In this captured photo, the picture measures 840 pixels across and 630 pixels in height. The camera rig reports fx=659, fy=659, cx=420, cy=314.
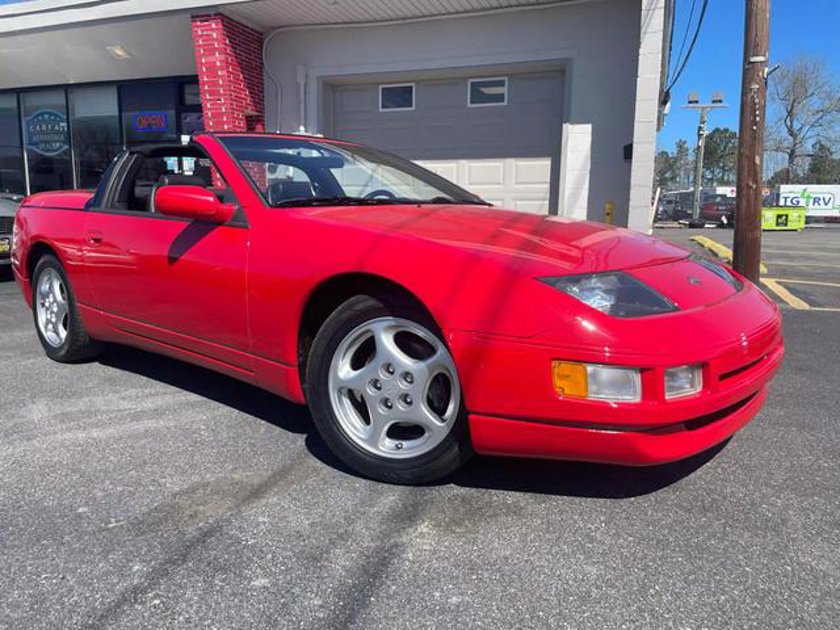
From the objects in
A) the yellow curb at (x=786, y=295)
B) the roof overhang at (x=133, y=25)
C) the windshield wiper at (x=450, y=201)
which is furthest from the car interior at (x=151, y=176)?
the yellow curb at (x=786, y=295)

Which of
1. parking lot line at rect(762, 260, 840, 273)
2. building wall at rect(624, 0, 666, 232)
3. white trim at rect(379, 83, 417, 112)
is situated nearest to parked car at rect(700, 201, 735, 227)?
parking lot line at rect(762, 260, 840, 273)

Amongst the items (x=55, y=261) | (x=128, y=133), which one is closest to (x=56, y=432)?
(x=55, y=261)

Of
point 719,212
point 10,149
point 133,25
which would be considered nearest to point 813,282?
point 133,25

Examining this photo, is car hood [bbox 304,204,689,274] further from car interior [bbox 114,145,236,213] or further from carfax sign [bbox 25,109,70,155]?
carfax sign [bbox 25,109,70,155]

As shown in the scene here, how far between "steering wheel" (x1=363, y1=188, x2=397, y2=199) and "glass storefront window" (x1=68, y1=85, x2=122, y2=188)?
10581mm

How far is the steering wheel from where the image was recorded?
11.1 ft

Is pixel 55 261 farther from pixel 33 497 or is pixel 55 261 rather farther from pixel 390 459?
pixel 390 459

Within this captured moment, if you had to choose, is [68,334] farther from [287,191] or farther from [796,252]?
[796,252]

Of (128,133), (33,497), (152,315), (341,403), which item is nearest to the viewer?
(33,497)

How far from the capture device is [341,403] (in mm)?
2699

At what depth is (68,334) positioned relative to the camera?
4262 mm

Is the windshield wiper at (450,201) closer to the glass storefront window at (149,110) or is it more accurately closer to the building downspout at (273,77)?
the building downspout at (273,77)

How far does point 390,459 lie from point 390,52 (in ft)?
26.7

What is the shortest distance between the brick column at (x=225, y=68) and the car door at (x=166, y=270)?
17.4 ft
